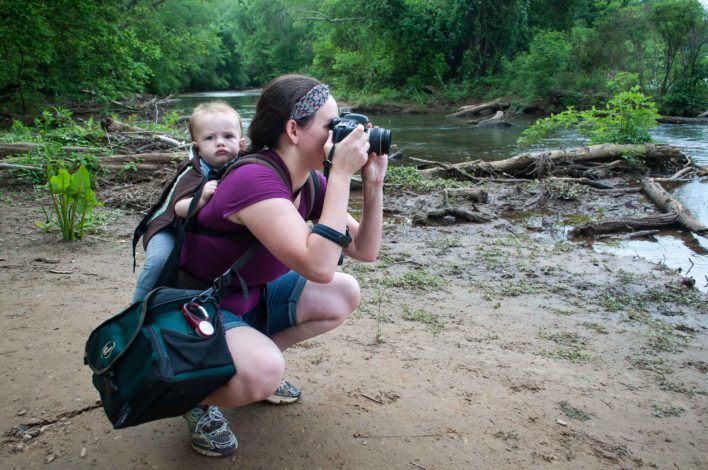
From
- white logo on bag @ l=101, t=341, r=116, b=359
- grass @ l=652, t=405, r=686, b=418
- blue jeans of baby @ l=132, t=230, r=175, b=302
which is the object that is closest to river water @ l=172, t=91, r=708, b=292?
grass @ l=652, t=405, r=686, b=418

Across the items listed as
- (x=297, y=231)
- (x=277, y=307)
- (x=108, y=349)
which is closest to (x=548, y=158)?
(x=277, y=307)

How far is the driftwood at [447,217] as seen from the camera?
20.4 feet

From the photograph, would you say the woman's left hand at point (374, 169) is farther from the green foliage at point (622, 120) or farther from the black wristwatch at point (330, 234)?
the green foliage at point (622, 120)

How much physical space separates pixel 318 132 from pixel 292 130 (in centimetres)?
9

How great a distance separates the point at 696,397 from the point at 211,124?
105 inches

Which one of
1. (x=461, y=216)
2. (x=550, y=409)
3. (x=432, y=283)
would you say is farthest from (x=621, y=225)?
(x=550, y=409)

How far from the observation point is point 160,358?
1.50m

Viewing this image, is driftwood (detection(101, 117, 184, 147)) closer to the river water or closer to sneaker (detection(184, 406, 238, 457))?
the river water

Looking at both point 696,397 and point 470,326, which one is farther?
point 470,326

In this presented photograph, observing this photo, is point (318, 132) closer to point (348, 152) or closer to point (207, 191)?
point (348, 152)

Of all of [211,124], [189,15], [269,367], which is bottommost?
[269,367]

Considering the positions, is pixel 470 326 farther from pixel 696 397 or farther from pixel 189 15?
pixel 189 15

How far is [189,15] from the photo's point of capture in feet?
109

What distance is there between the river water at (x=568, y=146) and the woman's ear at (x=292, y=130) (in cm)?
386
